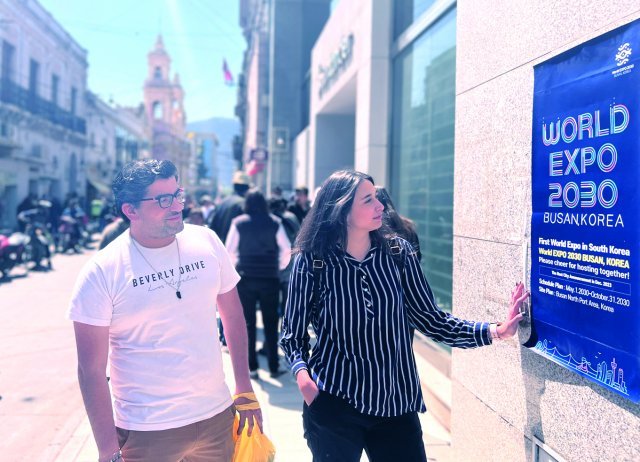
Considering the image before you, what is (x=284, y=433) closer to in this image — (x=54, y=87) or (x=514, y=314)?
(x=514, y=314)

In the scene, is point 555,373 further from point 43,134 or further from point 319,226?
point 43,134

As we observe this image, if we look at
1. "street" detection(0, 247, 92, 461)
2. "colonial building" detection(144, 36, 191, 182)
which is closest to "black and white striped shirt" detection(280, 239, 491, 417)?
"street" detection(0, 247, 92, 461)

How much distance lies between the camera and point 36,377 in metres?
5.86

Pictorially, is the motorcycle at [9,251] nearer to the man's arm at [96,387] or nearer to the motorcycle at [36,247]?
the motorcycle at [36,247]

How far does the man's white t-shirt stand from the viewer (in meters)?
2.17

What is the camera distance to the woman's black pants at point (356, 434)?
7.49 feet

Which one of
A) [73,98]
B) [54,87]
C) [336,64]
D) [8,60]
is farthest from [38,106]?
[336,64]

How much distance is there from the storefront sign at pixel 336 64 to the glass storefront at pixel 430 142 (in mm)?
1968

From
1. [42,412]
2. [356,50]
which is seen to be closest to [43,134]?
[356,50]

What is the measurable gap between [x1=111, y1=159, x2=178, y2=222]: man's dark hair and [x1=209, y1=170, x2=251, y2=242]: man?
4353 millimetres

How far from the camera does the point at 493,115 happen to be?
310 cm

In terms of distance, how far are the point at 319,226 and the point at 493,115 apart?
4.11 feet

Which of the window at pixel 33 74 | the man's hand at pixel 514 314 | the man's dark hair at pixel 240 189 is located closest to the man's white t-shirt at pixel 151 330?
the man's hand at pixel 514 314

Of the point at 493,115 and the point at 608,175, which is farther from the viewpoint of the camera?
the point at 493,115
